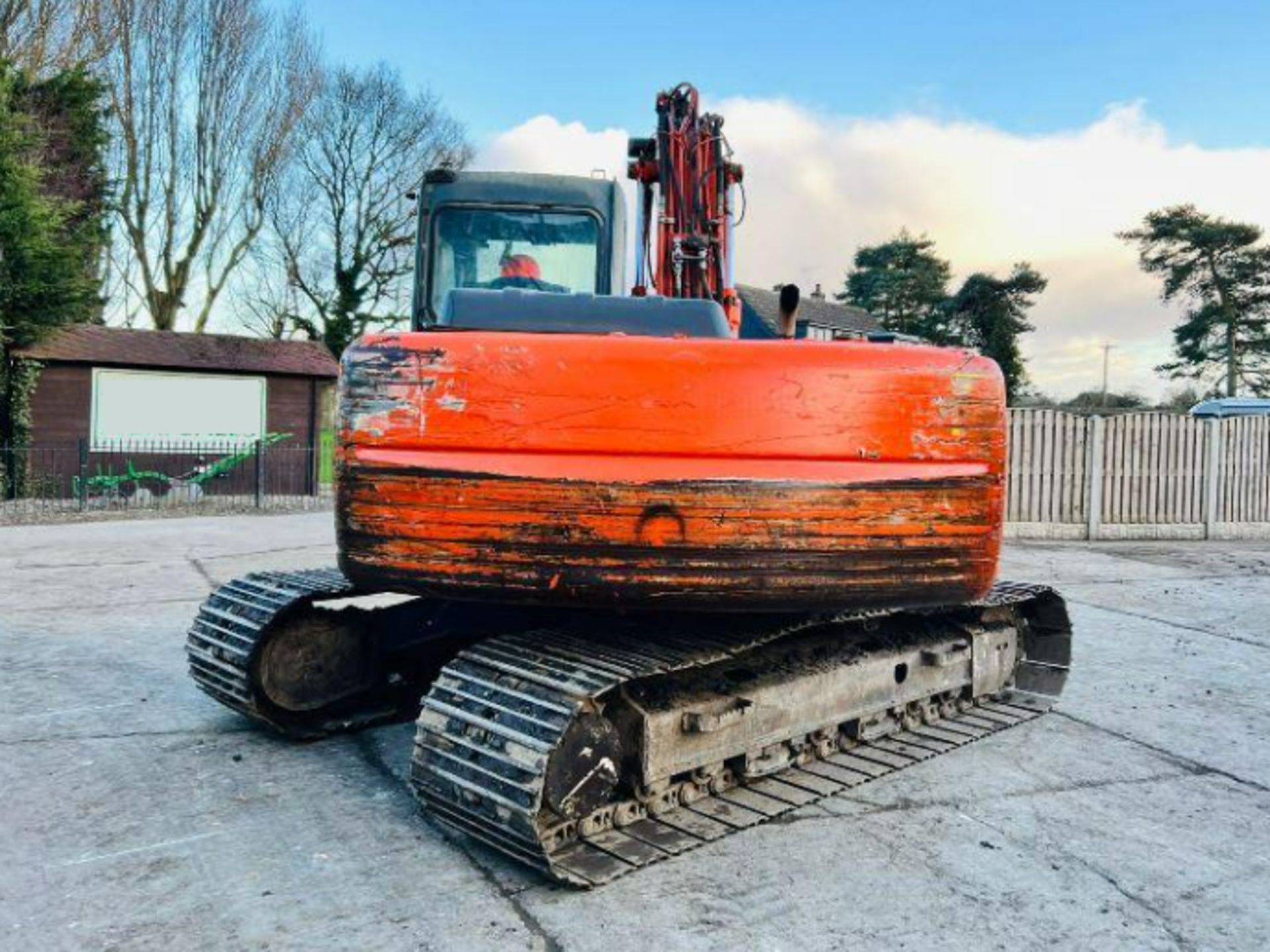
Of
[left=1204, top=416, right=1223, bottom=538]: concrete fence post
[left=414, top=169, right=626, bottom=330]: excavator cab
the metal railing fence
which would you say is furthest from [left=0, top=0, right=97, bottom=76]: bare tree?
[left=1204, top=416, right=1223, bottom=538]: concrete fence post

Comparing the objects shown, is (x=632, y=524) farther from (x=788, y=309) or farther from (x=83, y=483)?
(x=83, y=483)

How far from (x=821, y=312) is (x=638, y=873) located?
130ft

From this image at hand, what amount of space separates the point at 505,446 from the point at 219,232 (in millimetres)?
29428

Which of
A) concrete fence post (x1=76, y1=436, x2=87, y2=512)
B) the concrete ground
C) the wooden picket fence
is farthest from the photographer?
concrete fence post (x1=76, y1=436, x2=87, y2=512)

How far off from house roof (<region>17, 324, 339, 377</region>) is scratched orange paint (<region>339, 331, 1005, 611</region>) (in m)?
19.6

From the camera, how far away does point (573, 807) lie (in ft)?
10.00

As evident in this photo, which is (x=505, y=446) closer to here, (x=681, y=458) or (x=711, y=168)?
(x=681, y=458)

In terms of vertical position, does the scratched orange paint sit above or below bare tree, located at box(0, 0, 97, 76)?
below

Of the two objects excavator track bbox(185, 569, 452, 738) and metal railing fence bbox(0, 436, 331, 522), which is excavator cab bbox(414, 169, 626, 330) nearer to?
excavator track bbox(185, 569, 452, 738)

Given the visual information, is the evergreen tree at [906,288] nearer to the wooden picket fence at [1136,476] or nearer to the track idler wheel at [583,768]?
the wooden picket fence at [1136,476]

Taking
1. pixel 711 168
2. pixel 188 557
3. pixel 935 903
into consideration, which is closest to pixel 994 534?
pixel 935 903

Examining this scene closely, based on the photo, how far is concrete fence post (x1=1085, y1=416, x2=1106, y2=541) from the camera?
13664 mm

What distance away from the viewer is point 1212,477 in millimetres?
14398

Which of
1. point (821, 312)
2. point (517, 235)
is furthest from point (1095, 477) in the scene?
point (821, 312)
